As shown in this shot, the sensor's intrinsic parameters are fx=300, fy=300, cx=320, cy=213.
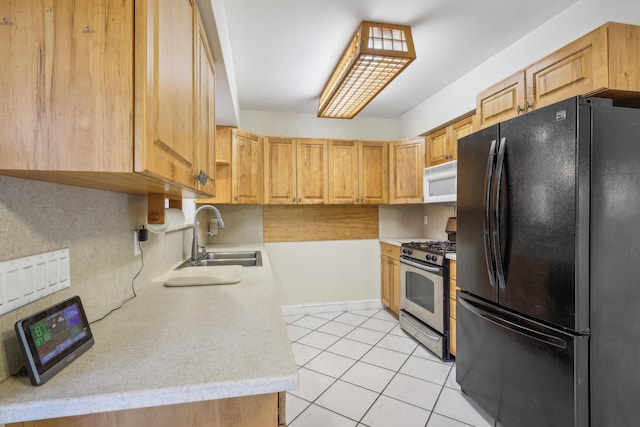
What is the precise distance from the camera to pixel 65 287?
0.83 meters

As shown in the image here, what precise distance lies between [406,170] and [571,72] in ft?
6.10

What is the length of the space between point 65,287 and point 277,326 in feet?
1.97

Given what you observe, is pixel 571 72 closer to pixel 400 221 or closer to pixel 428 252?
pixel 428 252

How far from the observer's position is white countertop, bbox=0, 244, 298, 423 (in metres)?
0.56

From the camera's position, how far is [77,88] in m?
0.59

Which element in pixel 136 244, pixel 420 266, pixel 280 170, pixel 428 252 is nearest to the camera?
pixel 136 244

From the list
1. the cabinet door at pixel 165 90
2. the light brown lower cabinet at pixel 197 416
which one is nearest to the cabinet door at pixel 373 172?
the cabinet door at pixel 165 90

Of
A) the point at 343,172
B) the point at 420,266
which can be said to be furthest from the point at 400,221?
the point at 420,266

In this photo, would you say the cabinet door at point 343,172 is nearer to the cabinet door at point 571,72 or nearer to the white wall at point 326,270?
the white wall at point 326,270

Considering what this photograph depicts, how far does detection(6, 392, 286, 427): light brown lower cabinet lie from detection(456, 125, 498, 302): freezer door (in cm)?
138

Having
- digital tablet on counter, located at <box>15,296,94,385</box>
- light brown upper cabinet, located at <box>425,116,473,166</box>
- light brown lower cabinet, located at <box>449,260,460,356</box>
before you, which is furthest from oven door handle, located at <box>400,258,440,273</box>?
digital tablet on counter, located at <box>15,296,94,385</box>

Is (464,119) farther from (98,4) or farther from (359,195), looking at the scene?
(98,4)

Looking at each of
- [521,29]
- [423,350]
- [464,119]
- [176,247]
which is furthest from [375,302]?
[521,29]

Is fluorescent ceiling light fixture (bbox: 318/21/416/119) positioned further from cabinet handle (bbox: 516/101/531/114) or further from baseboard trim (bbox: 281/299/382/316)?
baseboard trim (bbox: 281/299/382/316)
